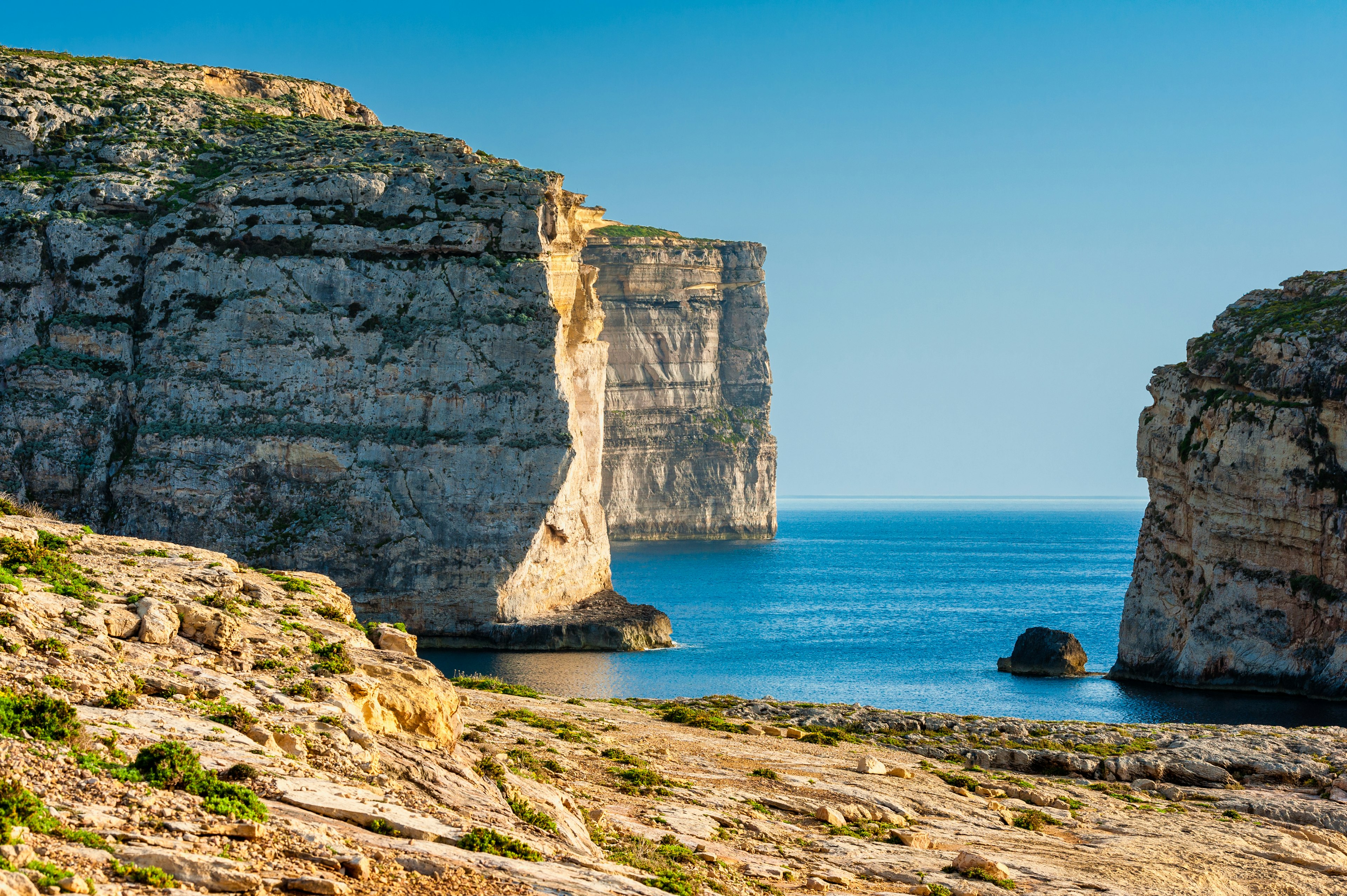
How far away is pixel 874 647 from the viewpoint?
79.4m

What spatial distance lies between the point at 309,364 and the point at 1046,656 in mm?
47302

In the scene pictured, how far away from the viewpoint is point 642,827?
22.7 metres

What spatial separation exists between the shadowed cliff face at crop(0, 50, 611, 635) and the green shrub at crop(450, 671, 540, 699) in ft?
92.2

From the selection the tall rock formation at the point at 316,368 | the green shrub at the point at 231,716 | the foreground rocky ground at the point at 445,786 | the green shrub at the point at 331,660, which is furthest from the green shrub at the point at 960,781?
the tall rock formation at the point at 316,368

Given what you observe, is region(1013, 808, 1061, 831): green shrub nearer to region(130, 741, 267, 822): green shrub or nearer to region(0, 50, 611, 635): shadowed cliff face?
region(130, 741, 267, 822): green shrub

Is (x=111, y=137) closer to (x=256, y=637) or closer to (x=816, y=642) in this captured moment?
(x=816, y=642)

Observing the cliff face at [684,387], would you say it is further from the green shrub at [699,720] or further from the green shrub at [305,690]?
the green shrub at [305,690]

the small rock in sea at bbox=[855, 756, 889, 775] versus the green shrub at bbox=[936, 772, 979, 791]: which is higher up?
the small rock in sea at bbox=[855, 756, 889, 775]

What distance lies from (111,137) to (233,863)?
7933 centimetres

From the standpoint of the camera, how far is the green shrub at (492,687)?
42.1 meters

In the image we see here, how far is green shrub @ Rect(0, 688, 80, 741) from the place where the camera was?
16078mm

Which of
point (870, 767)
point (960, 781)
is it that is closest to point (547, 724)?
point (870, 767)

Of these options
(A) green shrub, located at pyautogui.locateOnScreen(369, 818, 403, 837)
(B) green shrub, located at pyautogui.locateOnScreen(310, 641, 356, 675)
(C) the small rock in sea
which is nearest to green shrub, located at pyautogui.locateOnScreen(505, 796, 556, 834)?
(A) green shrub, located at pyautogui.locateOnScreen(369, 818, 403, 837)

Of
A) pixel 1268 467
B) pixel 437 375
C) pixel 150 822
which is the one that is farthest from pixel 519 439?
pixel 150 822
